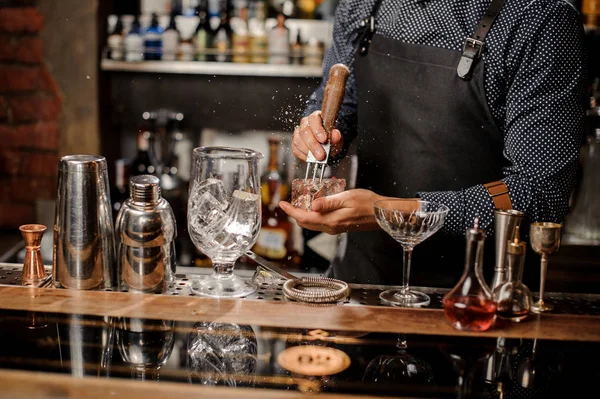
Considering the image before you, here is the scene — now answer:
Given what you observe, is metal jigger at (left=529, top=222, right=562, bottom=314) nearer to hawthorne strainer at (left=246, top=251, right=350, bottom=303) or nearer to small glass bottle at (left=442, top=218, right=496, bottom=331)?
small glass bottle at (left=442, top=218, right=496, bottom=331)

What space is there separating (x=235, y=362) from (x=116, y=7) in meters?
2.37

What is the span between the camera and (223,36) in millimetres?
3045

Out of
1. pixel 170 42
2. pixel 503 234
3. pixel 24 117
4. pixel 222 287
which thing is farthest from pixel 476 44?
pixel 24 117

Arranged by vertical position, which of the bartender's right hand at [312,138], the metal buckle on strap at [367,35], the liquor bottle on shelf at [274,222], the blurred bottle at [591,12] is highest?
the blurred bottle at [591,12]

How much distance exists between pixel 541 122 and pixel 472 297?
0.62 metres

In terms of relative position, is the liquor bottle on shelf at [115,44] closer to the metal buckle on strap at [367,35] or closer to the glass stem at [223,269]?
the metal buckle on strap at [367,35]

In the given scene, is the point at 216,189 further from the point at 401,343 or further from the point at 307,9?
the point at 307,9

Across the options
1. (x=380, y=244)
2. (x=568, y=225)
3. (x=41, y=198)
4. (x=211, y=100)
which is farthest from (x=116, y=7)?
(x=568, y=225)

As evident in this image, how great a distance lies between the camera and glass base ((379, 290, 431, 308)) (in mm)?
1396

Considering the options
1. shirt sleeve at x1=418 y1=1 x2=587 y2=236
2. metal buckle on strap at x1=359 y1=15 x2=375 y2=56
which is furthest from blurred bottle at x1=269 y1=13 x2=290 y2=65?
shirt sleeve at x1=418 y1=1 x2=587 y2=236

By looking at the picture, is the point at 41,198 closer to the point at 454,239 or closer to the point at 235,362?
the point at 454,239

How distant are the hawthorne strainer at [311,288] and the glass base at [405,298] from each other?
0.27 feet

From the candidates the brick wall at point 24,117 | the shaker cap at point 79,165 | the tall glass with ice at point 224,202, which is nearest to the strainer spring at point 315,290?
the tall glass with ice at point 224,202

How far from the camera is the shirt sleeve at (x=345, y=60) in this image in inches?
83.4
